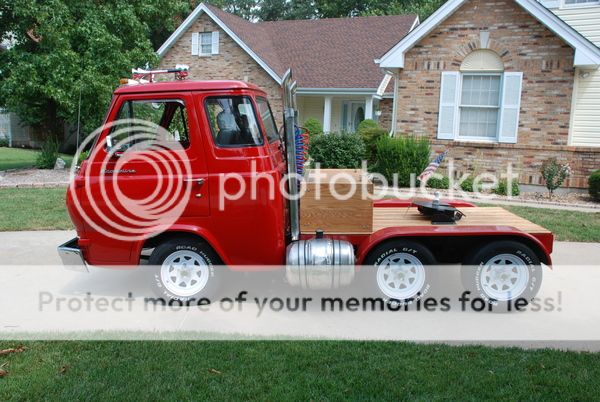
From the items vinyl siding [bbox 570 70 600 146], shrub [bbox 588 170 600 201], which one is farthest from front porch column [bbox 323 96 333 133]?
shrub [bbox 588 170 600 201]

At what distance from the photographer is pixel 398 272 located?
534 centimetres

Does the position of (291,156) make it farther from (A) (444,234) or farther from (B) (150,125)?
(A) (444,234)

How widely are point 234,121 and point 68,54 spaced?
1172 cm

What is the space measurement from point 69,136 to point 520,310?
23952mm

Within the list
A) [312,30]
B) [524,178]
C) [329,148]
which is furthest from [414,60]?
[312,30]

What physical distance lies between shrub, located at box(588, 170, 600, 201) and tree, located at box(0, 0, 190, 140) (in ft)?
42.2

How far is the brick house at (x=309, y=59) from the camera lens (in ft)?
68.9

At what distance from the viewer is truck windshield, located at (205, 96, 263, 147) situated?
5191 millimetres

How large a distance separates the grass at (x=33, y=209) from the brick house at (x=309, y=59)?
10.2 meters

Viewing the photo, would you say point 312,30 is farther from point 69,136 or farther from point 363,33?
point 69,136

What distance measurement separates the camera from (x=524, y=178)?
1350 centimetres

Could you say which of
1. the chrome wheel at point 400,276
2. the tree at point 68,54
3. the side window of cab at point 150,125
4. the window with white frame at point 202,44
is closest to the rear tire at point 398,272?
the chrome wheel at point 400,276

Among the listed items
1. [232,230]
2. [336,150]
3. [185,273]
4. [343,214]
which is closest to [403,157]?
[336,150]

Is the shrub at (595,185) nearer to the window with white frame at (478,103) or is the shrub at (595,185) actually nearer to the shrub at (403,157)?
the window with white frame at (478,103)
